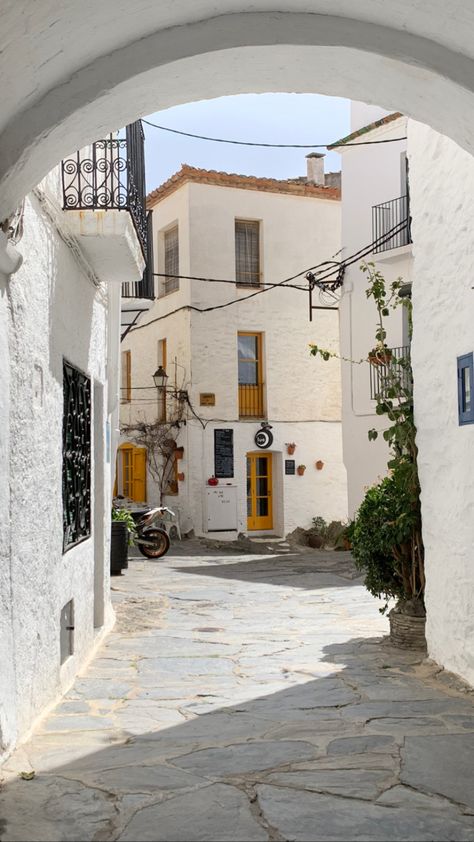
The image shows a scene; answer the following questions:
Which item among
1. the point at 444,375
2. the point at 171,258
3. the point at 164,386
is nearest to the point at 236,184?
the point at 171,258

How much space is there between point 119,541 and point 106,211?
640 centimetres

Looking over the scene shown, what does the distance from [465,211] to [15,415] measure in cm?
309

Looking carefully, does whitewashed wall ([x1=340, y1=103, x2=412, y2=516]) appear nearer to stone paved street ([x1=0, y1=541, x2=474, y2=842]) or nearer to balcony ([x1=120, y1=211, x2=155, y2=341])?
balcony ([x1=120, y1=211, x2=155, y2=341])

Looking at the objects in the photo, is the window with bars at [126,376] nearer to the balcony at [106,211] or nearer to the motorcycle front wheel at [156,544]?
the motorcycle front wheel at [156,544]

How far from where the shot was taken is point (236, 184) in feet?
69.9

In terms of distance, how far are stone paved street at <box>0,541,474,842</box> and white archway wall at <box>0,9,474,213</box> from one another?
2.57m

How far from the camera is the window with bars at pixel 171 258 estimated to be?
21.7 meters

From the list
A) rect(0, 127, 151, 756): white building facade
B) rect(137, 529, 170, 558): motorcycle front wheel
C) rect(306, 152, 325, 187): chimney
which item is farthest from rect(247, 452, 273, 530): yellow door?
rect(0, 127, 151, 756): white building facade

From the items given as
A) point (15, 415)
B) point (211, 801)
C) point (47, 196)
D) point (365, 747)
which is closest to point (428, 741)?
point (365, 747)

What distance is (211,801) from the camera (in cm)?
362

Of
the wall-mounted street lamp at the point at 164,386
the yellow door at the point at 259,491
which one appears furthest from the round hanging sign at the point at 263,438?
the wall-mounted street lamp at the point at 164,386

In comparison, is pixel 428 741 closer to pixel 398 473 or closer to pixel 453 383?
pixel 453 383

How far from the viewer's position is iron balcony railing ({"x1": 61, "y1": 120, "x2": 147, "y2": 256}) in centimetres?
644

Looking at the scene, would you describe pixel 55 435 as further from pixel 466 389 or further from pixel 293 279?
pixel 293 279
